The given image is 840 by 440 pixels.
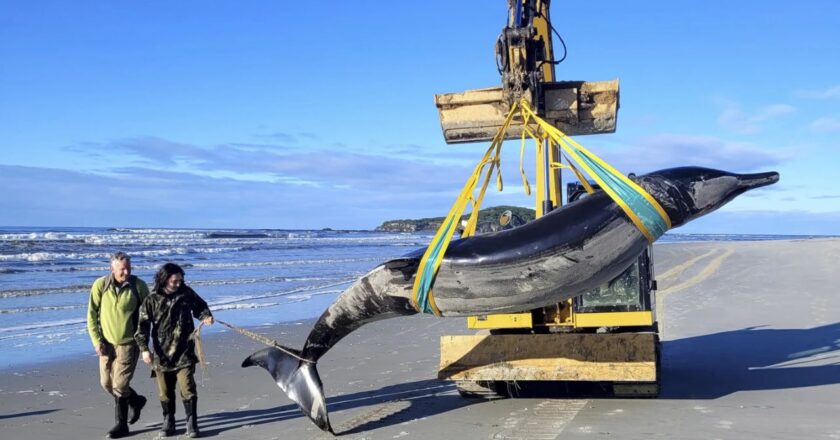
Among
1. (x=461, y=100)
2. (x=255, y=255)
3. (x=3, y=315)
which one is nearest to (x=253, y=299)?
(x=3, y=315)

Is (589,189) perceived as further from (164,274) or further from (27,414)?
(27,414)

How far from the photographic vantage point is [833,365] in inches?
396

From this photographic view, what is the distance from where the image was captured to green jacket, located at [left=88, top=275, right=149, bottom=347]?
25.5 ft

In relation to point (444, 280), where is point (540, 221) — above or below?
above

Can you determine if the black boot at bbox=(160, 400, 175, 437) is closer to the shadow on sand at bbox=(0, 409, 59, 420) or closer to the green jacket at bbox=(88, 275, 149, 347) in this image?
the green jacket at bbox=(88, 275, 149, 347)

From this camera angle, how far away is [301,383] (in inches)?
295

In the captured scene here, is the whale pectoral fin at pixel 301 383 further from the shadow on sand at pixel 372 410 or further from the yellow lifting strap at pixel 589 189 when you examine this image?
the yellow lifting strap at pixel 589 189

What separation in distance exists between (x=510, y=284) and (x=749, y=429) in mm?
2884

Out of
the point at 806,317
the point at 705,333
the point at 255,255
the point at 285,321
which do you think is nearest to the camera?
the point at 705,333

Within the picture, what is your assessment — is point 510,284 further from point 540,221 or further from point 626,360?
point 626,360

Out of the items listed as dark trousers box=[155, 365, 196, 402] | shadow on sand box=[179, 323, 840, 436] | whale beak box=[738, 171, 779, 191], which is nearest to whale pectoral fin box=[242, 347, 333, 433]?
shadow on sand box=[179, 323, 840, 436]

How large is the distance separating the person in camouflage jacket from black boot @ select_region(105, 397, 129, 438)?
0.43 meters

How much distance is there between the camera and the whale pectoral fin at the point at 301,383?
7.35 metres

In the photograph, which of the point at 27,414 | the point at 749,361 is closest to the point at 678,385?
the point at 749,361
